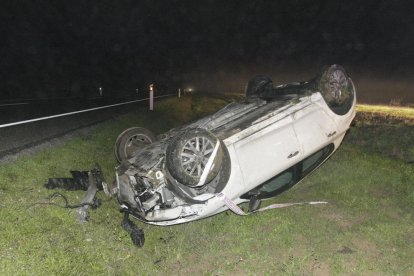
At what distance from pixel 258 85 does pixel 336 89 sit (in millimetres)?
1851

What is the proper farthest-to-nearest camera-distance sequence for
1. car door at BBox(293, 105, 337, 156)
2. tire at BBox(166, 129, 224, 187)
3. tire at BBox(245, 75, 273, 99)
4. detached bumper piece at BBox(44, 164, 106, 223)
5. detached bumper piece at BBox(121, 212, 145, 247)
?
tire at BBox(245, 75, 273, 99) < car door at BBox(293, 105, 337, 156) < detached bumper piece at BBox(44, 164, 106, 223) < detached bumper piece at BBox(121, 212, 145, 247) < tire at BBox(166, 129, 224, 187)

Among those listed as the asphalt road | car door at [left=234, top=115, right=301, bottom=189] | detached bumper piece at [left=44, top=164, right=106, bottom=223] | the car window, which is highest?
car door at [left=234, top=115, right=301, bottom=189]

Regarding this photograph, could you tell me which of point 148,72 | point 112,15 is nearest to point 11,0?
point 112,15

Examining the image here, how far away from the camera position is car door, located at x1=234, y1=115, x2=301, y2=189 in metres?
5.04

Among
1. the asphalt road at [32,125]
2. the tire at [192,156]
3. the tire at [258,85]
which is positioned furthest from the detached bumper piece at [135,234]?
the tire at [258,85]

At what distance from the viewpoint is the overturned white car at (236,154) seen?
4.71 m

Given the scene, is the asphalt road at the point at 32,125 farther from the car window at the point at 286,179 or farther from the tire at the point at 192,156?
the car window at the point at 286,179

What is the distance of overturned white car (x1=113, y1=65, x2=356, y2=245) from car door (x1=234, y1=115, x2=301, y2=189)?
0.05 ft

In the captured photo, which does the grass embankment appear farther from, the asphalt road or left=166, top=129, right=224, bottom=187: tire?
left=166, top=129, right=224, bottom=187: tire

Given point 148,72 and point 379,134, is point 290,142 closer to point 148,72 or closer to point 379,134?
point 379,134

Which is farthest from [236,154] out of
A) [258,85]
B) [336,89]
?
[258,85]

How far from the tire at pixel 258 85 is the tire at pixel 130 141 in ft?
8.16

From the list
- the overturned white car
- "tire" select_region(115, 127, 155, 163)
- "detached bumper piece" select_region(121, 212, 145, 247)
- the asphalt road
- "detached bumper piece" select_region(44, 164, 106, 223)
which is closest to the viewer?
the overturned white car

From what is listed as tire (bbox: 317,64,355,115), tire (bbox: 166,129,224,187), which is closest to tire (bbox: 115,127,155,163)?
tire (bbox: 166,129,224,187)
